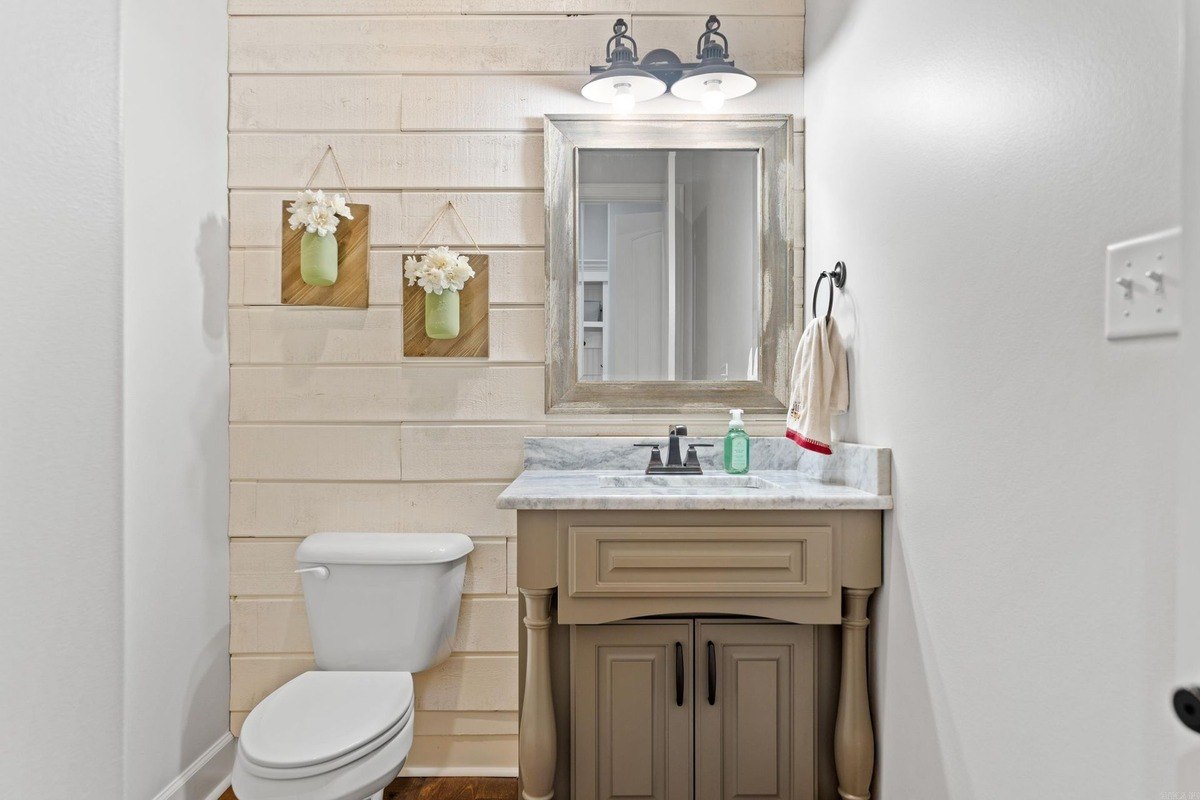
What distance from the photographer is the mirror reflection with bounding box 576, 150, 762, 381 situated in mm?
2041

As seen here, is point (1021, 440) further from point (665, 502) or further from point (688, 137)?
point (688, 137)

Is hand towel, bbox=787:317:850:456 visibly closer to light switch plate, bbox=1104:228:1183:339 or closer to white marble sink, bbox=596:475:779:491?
white marble sink, bbox=596:475:779:491

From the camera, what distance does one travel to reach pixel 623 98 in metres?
→ 1.94

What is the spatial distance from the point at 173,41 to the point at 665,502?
65.5 inches

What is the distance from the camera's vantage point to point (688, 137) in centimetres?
204

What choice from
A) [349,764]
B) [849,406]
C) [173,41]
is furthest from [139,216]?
[849,406]

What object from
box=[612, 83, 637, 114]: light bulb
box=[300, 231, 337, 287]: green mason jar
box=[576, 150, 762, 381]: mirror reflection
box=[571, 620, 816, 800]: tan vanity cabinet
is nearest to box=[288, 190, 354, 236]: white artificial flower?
box=[300, 231, 337, 287]: green mason jar

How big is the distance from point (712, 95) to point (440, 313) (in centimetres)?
97

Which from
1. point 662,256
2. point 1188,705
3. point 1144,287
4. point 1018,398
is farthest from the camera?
point 662,256

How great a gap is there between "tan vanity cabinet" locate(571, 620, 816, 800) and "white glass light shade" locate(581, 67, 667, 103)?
1408mm

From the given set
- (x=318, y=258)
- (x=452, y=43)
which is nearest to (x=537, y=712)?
(x=318, y=258)

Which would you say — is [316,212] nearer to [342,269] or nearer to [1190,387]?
[342,269]

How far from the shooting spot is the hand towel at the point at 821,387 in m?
1.71

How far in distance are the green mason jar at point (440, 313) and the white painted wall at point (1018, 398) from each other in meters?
1.09
